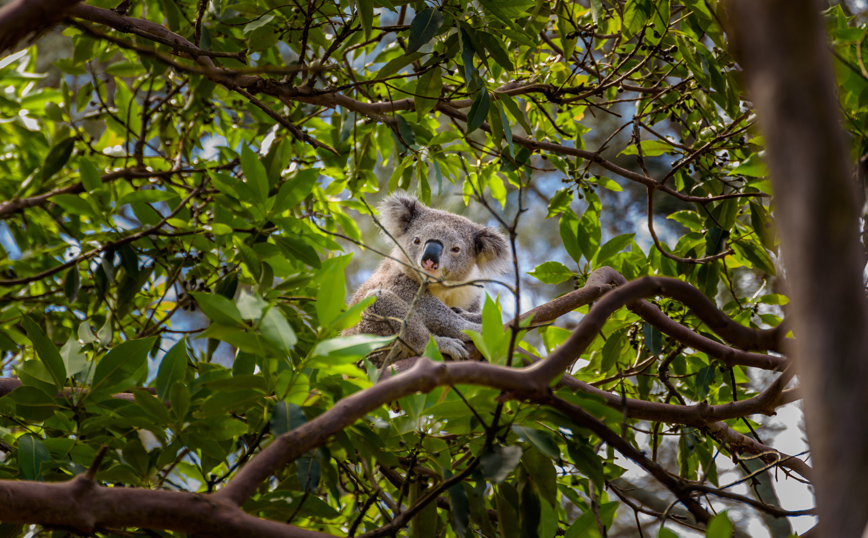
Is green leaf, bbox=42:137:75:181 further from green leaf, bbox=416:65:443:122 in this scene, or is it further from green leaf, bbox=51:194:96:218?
green leaf, bbox=416:65:443:122

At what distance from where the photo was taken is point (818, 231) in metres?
0.49

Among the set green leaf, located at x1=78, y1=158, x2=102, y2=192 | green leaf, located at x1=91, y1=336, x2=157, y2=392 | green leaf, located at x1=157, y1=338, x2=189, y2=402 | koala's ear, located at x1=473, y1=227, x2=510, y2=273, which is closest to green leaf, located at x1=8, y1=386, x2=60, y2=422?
green leaf, located at x1=91, y1=336, x2=157, y2=392

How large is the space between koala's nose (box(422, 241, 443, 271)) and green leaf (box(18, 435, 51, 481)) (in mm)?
2037

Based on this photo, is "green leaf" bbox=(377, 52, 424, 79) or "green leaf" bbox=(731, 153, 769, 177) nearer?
"green leaf" bbox=(731, 153, 769, 177)

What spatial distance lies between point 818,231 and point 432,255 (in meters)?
3.03

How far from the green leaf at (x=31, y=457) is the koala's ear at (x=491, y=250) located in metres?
2.78

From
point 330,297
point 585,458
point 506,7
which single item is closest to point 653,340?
point 585,458

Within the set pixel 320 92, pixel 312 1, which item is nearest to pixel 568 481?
pixel 320 92

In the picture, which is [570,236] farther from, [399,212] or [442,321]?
[399,212]

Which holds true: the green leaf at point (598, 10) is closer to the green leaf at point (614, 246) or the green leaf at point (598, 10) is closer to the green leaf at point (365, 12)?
the green leaf at point (614, 246)

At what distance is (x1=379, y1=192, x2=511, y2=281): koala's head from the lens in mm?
3809

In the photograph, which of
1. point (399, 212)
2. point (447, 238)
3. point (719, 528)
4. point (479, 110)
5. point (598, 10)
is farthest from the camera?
point (399, 212)

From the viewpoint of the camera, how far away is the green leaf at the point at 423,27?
6.66 feet

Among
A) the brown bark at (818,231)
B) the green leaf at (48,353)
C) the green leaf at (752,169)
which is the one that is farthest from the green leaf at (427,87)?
the brown bark at (818,231)
